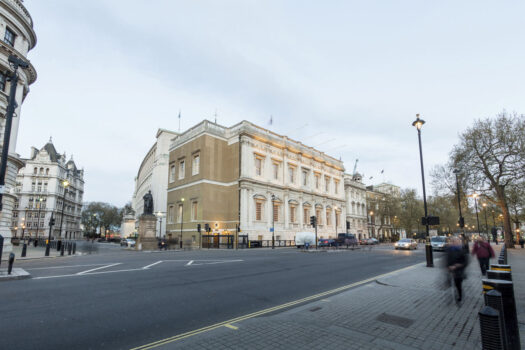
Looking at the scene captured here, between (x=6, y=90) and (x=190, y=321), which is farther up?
(x=6, y=90)

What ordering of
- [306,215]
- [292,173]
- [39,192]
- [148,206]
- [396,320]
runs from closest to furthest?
[396,320] < [148,206] < [292,173] < [306,215] < [39,192]

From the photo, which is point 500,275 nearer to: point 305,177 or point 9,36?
point 9,36

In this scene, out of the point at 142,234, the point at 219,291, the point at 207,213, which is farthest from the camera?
the point at 207,213

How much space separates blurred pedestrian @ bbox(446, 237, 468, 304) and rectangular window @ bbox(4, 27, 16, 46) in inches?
1474

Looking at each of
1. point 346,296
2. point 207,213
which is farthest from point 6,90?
point 346,296

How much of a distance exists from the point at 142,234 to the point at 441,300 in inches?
1376

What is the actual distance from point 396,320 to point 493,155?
33.6 meters

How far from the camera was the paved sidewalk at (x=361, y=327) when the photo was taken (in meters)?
4.40

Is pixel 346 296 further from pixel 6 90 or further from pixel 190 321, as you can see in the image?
pixel 6 90

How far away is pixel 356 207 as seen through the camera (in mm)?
76062

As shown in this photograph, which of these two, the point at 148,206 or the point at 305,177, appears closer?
the point at 148,206

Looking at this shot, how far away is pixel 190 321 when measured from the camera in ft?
19.0

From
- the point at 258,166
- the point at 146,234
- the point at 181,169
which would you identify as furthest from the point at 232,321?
the point at 181,169

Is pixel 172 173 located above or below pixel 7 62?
below
